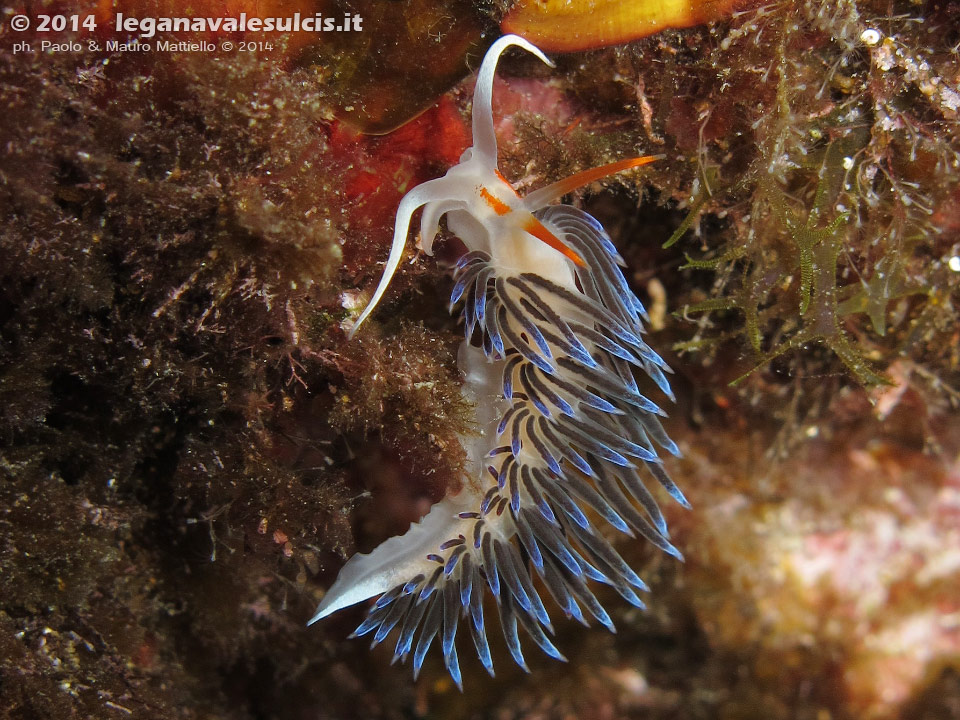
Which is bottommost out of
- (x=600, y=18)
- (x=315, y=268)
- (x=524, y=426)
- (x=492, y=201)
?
(x=524, y=426)

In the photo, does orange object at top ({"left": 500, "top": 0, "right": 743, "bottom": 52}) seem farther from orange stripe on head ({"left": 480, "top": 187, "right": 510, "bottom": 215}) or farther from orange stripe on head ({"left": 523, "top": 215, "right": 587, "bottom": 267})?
orange stripe on head ({"left": 523, "top": 215, "right": 587, "bottom": 267})

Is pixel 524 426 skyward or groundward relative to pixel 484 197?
groundward

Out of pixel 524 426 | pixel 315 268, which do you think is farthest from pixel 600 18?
pixel 524 426

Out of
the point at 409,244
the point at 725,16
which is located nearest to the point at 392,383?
the point at 409,244

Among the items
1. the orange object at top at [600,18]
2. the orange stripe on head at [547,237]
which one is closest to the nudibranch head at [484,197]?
the orange stripe on head at [547,237]

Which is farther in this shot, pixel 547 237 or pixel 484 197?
pixel 484 197

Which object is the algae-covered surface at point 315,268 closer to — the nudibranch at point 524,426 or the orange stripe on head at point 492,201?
the nudibranch at point 524,426

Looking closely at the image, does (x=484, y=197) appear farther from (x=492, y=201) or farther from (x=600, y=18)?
(x=600, y=18)
